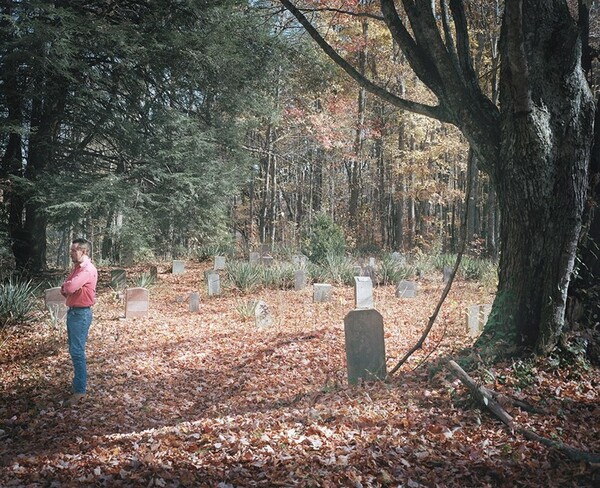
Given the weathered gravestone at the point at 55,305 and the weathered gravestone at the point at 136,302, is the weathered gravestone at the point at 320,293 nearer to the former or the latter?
the weathered gravestone at the point at 136,302

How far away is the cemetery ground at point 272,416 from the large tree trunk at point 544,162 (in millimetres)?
686

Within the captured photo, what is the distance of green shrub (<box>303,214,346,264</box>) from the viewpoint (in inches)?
585

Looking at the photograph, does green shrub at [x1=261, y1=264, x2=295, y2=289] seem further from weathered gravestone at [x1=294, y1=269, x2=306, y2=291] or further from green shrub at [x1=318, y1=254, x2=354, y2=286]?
green shrub at [x1=318, y1=254, x2=354, y2=286]

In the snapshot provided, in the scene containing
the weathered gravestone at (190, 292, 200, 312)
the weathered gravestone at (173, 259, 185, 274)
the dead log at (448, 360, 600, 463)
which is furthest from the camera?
the weathered gravestone at (173, 259, 185, 274)

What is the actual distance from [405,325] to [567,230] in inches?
175

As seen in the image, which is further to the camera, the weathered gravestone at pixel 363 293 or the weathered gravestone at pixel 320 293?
the weathered gravestone at pixel 320 293

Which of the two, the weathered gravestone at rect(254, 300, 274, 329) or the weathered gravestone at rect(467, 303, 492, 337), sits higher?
the weathered gravestone at rect(467, 303, 492, 337)

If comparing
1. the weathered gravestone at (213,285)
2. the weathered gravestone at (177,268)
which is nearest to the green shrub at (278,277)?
the weathered gravestone at (213,285)

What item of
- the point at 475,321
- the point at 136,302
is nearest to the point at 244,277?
the point at 136,302

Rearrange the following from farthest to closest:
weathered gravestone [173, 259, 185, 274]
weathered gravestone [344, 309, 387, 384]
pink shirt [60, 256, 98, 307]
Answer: weathered gravestone [173, 259, 185, 274] → weathered gravestone [344, 309, 387, 384] → pink shirt [60, 256, 98, 307]

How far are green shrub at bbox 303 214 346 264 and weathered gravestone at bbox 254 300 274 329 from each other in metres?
5.74

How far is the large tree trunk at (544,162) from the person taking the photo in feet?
14.9

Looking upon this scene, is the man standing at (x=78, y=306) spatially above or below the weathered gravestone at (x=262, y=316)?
above

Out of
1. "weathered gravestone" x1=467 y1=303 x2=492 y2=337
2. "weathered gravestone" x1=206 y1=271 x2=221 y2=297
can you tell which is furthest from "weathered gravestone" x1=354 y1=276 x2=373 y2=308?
"weathered gravestone" x1=206 y1=271 x2=221 y2=297
